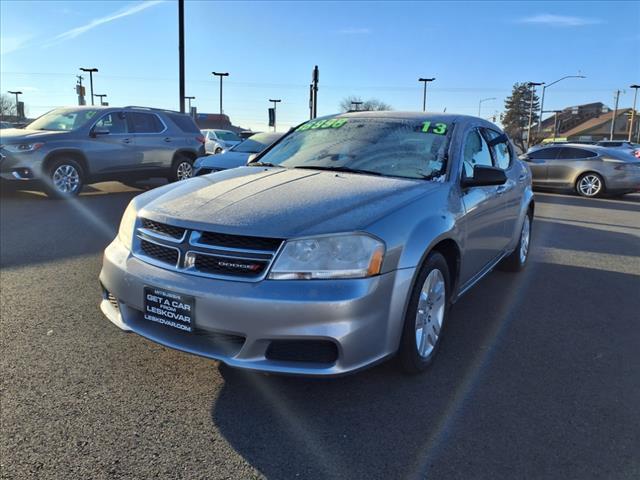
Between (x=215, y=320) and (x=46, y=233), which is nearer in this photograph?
(x=215, y=320)

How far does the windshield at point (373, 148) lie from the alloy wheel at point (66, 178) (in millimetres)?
7106

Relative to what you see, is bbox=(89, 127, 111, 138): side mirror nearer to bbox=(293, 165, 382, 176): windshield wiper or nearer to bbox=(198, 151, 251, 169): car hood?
bbox=(198, 151, 251, 169): car hood

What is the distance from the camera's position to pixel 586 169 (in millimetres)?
14695

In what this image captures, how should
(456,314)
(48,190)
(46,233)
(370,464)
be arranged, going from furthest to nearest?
(48,190)
(46,233)
(456,314)
(370,464)

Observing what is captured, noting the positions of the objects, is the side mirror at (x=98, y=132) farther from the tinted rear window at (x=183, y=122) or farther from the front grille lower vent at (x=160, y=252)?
the front grille lower vent at (x=160, y=252)

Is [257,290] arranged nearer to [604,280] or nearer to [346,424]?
[346,424]

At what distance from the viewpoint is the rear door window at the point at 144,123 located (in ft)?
36.7

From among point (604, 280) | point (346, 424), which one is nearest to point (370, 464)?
point (346, 424)

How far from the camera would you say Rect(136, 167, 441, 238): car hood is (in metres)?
2.72

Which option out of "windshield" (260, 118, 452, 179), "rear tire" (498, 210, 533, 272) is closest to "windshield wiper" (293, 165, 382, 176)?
"windshield" (260, 118, 452, 179)

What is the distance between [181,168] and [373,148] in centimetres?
916

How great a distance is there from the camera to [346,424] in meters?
2.72

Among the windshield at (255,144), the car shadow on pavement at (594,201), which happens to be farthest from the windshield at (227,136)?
the car shadow on pavement at (594,201)

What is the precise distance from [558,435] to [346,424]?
106 centimetres
